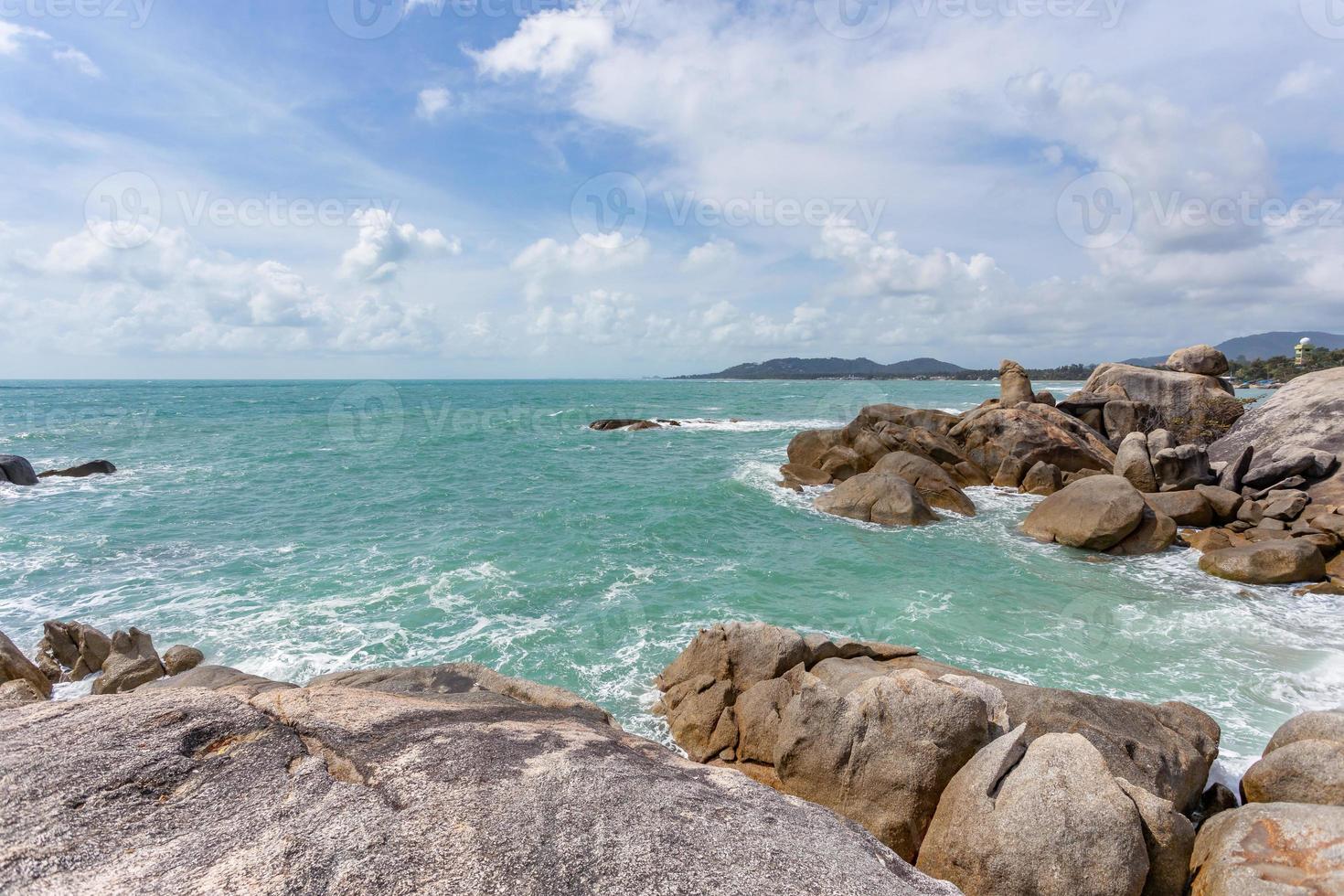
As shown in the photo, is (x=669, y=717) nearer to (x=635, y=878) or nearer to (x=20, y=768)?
(x=635, y=878)

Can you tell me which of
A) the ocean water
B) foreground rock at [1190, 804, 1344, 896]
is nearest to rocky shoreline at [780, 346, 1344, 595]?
the ocean water

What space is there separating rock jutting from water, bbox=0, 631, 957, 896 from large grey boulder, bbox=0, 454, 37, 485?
35.4 m

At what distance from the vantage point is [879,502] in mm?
22500

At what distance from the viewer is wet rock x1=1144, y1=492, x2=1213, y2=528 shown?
20328 millimetres

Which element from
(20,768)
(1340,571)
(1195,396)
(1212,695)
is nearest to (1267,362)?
(1195,396)

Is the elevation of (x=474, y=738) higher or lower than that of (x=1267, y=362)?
lower

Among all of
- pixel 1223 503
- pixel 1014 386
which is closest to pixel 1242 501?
pixel 1223 503

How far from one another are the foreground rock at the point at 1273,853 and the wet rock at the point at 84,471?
1676 inches

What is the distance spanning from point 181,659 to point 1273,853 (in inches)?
610

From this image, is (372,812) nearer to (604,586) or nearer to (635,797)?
(635,797)

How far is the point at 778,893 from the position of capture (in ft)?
11.5

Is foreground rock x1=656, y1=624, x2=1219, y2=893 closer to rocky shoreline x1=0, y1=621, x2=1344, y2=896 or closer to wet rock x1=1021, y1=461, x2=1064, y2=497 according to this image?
rocky shoreline x1=0, y1=621, x2=1344, y2=896

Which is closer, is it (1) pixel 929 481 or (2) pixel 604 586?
(2) pixel 604 586

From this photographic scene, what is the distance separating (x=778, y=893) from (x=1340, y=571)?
67.0 ft
